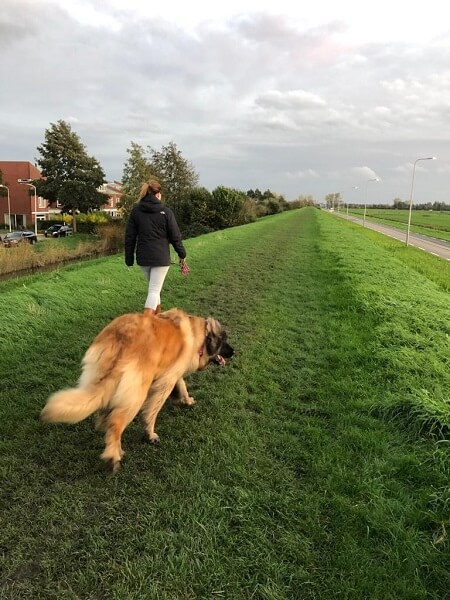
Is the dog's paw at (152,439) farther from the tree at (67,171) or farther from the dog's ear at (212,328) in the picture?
the tree at (67,171)

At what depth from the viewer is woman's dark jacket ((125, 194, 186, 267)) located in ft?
18.7

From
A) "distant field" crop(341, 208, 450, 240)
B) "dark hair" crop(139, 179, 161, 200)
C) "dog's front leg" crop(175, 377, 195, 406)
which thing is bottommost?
"dog's front leg" crop(175, 377, 195, 406)

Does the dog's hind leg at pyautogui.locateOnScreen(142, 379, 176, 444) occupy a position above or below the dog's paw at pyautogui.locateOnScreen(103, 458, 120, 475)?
above

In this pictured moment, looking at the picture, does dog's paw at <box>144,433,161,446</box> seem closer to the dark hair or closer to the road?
the dark hair

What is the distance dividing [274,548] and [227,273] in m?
10.5

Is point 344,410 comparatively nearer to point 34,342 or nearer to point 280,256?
point 34,342

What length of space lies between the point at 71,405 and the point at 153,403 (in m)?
0.96

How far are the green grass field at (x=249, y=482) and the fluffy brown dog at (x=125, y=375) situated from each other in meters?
0.40

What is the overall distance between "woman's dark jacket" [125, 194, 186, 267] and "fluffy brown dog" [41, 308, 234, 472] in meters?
1.93

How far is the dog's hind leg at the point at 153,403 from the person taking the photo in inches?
148

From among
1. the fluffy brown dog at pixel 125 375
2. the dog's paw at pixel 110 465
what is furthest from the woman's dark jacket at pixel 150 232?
the dog's paw at pixel 110 465

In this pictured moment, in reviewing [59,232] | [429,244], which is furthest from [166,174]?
[429,244]

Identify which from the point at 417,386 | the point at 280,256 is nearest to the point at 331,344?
the point at 417,386

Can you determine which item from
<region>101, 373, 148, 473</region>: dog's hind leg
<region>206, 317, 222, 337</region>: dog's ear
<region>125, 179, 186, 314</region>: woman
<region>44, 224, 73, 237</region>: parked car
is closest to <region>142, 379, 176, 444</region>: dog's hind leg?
<region>101, 373, 148, 473</region>: dog's hind leg
